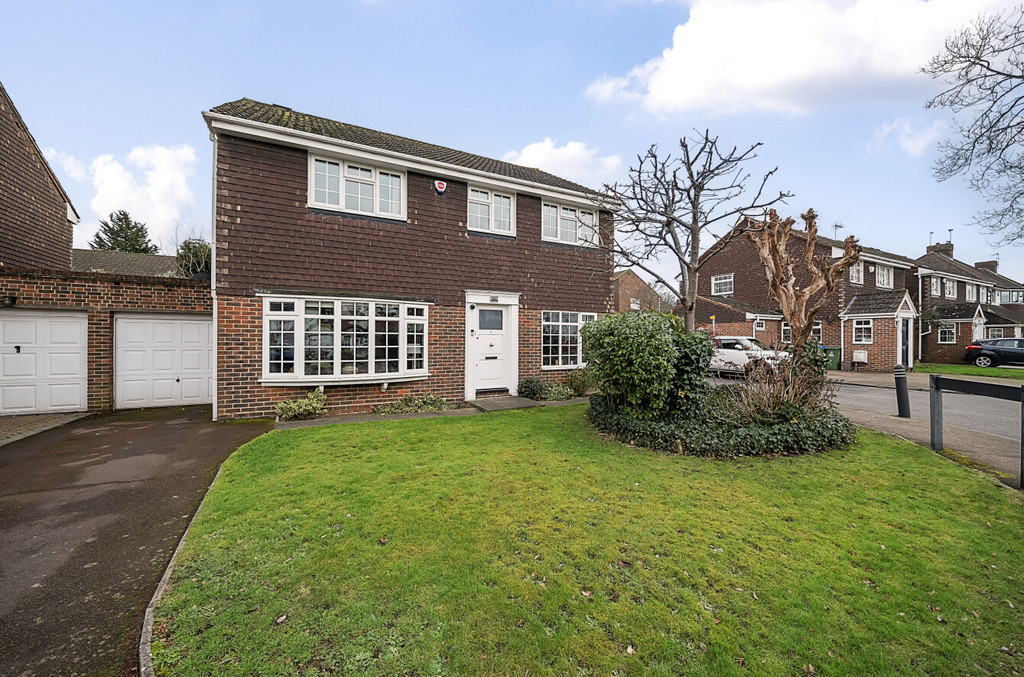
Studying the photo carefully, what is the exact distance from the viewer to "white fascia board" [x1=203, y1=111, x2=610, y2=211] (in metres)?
8.33

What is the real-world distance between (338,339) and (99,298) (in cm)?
557

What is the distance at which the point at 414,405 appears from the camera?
32.3 feet

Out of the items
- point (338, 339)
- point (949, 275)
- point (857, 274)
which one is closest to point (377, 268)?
point (338, 339)

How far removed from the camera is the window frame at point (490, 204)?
432 inches

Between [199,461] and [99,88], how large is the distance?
1145 centimetres

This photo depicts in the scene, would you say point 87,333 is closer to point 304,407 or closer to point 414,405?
point 304,407

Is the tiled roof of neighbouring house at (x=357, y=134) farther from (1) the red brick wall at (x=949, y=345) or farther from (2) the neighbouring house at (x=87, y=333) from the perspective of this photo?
(1) the red brick wall at (x=949, y=345)

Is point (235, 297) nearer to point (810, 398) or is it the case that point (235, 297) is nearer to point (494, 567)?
point (494, 567)

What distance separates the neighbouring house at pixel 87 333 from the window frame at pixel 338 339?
2.94m

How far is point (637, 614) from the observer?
2.71m

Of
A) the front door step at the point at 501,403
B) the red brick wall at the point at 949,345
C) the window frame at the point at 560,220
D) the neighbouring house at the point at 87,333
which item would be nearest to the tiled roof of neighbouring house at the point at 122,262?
the neighbouring house at the point at 87,333

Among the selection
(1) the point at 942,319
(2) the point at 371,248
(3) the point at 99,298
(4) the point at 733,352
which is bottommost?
(4) the point at 733,352

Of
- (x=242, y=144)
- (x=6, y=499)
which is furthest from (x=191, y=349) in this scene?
(x=6, y=499)

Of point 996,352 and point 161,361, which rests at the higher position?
point 161,361
